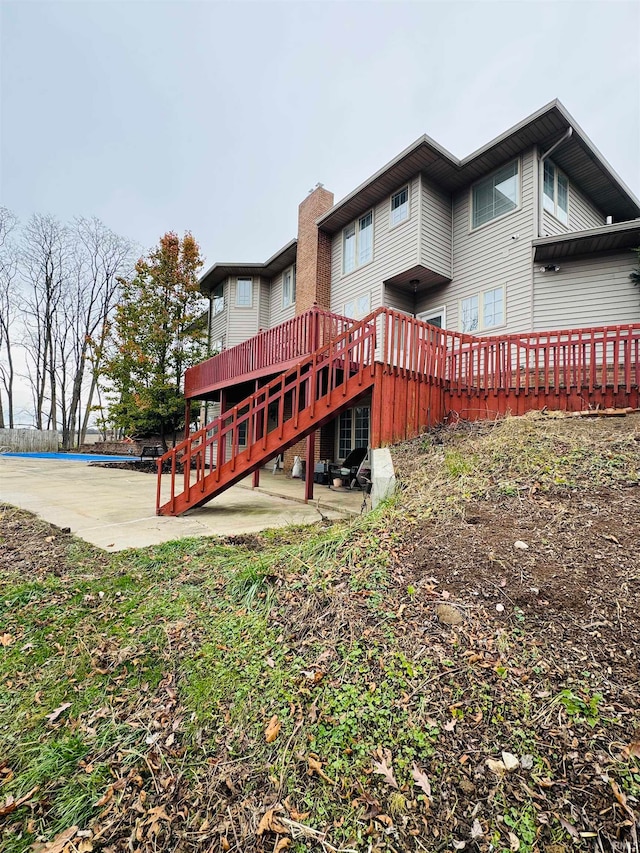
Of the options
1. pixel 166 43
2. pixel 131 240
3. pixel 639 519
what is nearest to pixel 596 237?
pixel 639 519

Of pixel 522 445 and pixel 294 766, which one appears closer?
pixel 294 766

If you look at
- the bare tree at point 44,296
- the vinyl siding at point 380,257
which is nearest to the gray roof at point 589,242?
the vinyl siding at point 380,257

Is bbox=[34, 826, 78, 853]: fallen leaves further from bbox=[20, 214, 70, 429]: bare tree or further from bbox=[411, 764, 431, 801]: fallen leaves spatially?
bbox=[20, 214, 70, 429]: bare tree

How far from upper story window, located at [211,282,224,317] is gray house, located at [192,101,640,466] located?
214 inches

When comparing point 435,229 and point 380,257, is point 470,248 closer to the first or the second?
point 435,229

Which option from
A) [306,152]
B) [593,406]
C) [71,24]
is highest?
[306,152]

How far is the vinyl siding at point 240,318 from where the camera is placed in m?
15.9

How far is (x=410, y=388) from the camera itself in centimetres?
586

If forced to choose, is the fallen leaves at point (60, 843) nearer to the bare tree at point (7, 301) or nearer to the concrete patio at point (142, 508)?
the concrete patio at point (142, 508)

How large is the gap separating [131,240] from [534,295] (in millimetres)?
23960

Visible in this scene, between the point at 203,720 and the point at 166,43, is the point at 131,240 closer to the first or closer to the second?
the point at 166,43

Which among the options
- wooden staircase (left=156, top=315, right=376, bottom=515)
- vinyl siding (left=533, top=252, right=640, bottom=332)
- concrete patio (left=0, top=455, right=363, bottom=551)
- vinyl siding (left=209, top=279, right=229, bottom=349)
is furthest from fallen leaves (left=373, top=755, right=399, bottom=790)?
vinyl siding (left=209, top=279, right=229, bottom=349)

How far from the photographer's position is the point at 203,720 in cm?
171

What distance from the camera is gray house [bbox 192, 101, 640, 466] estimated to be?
7.82m
